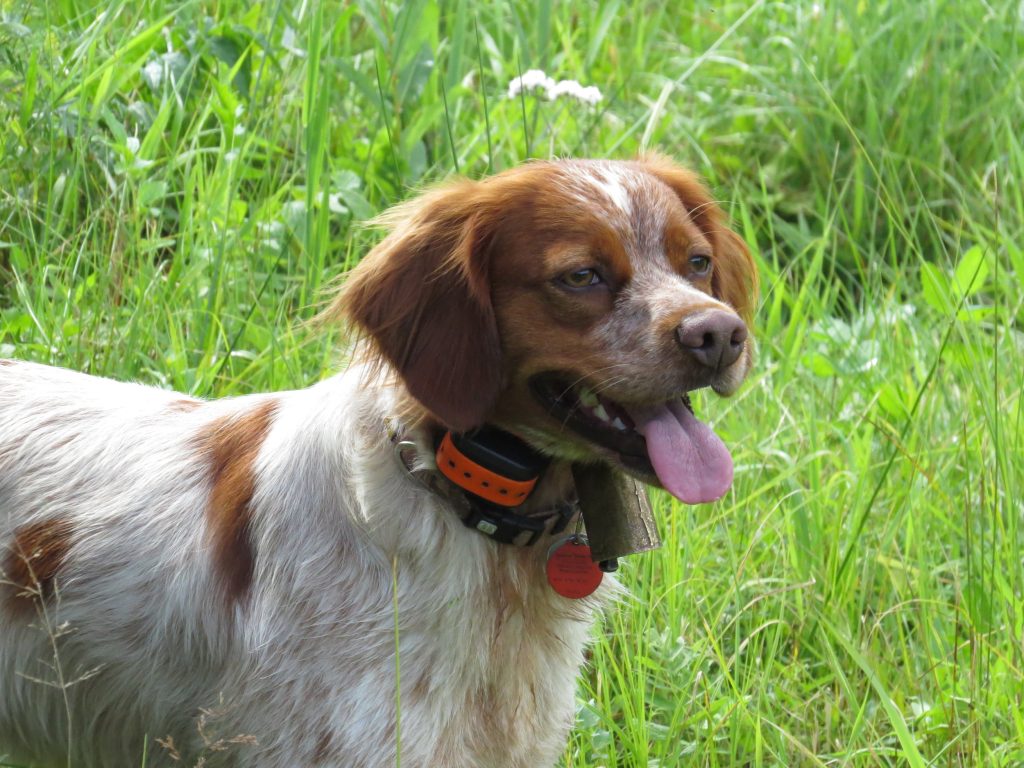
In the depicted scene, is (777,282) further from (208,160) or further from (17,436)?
(17,436)

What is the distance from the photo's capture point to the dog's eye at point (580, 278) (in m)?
2.45

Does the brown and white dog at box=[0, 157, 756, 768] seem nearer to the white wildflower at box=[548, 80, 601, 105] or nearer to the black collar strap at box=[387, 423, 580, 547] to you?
the black collar strap at box=[387, 423, 580, 547]

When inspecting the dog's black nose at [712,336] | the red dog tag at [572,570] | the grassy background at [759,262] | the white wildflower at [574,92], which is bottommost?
the grassy background at [759,262]

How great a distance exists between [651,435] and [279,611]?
2.32 ft

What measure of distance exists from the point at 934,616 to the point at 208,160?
97.5 inches

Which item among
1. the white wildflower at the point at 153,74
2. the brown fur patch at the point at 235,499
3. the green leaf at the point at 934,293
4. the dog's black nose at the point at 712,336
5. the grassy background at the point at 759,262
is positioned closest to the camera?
the dog's black nose at the point at 712,336

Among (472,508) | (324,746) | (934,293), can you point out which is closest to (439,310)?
(472,508)

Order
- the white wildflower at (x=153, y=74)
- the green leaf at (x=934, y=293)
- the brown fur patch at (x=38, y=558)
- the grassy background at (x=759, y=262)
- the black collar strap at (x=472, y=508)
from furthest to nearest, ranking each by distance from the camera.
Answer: the white wildflower at (x=153, y=74)
the green leaf at (x=934, y=293)
the grassy background at (x=759, y=262)
the brown fur patch at (x=38, y=558)
the black collar strap at (x=472, y=508)

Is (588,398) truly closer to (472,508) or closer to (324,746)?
(472,508)

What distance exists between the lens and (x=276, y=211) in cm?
425

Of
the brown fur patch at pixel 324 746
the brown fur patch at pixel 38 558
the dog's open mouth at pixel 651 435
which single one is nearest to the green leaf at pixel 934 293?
the dog's open mouth at pixel 651 435

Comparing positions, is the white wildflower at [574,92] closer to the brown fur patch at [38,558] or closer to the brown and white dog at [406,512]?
the brown and white dog at [406,512]

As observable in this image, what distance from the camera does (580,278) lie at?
8.07ft

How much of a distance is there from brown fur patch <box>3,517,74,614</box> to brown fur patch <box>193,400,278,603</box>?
308 mm
